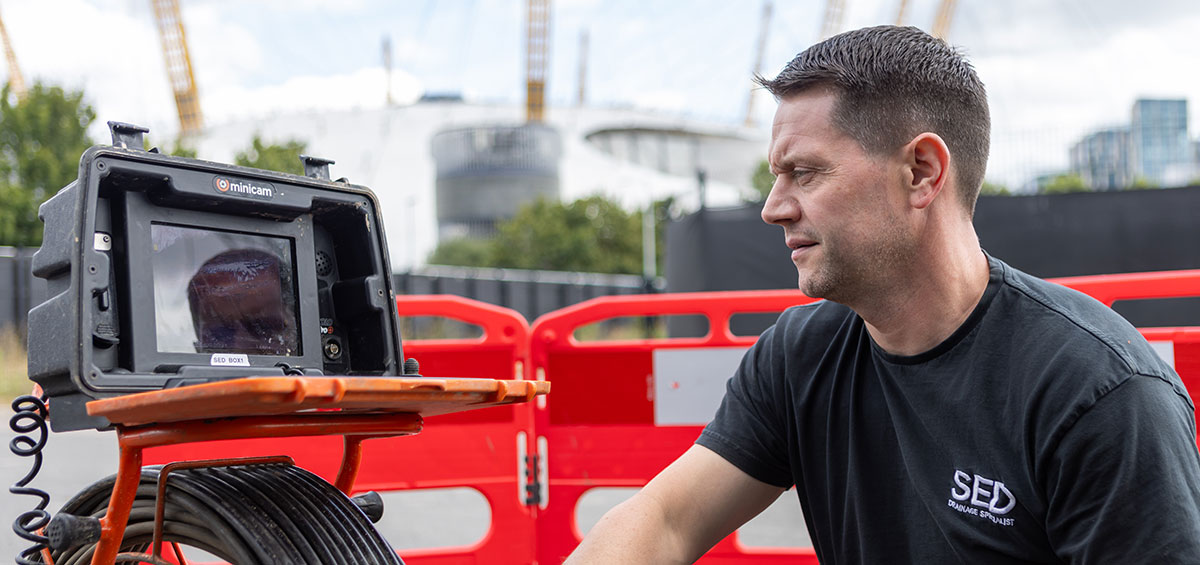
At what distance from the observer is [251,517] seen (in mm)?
1542

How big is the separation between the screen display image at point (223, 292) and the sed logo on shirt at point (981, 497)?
115cm

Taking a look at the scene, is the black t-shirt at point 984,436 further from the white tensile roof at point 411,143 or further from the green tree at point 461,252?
the white tensile roof at point 411,143

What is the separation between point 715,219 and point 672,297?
6689 millimetres

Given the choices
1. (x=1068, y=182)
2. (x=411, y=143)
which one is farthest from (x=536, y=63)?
(x=1068, y=182)

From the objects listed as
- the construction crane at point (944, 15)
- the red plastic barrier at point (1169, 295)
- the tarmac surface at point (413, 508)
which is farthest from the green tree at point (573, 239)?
the red plastic barrier at point (1169, 295)

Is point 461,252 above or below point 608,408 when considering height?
below

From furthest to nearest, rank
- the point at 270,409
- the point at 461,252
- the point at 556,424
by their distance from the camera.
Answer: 1. the point at 461,252
2. the point at 556,424
3. the point at 270,409

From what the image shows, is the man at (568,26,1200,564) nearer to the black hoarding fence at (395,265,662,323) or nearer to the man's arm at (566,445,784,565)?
the man's arm at (566,445,784,565)

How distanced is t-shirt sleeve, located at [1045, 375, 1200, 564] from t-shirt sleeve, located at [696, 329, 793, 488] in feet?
1.92

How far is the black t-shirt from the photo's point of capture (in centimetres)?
149

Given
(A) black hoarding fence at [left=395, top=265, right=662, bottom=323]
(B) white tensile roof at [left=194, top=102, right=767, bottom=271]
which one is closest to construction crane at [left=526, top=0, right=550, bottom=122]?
(B) white tensile roof at [left=194, top=102, right=767, bottom=271]

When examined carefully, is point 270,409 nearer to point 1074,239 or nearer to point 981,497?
point 981,497

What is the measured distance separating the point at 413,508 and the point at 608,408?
2.30 meters

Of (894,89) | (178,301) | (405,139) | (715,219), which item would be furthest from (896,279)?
(405,139)
